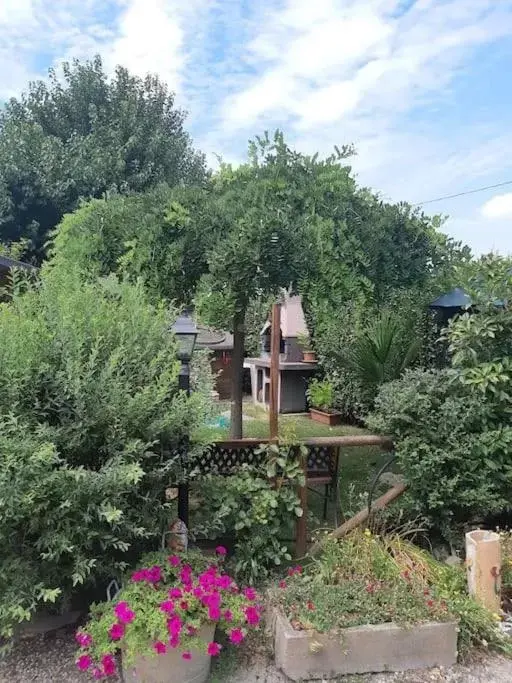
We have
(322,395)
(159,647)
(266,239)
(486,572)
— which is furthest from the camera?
(322,395)

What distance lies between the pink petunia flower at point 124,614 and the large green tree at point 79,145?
10.0m

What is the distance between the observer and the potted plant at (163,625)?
185 centimetres

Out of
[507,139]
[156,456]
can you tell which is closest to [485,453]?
[156,456]

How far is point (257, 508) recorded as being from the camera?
267 centimetres

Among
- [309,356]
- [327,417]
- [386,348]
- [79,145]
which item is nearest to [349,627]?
[386,348]

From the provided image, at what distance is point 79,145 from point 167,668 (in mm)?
12003

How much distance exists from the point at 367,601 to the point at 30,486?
58.0 inches

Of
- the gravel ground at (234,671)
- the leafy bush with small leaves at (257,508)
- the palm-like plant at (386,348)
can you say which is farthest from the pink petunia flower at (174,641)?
the palm-like plant at (386,348)

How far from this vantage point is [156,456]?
238 cm

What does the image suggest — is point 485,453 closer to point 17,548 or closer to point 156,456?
point 156,456

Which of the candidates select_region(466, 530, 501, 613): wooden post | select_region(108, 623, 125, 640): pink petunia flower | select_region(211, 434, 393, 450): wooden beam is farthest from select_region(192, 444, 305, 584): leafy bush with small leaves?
select_region(466, 530, 501, 613): wooden post

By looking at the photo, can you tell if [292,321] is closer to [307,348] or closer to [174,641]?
[307,348]

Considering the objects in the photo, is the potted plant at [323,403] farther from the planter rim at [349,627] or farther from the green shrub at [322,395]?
the planter rim at [349,627]

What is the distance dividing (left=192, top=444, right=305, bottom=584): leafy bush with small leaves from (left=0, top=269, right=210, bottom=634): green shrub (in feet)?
1.05
